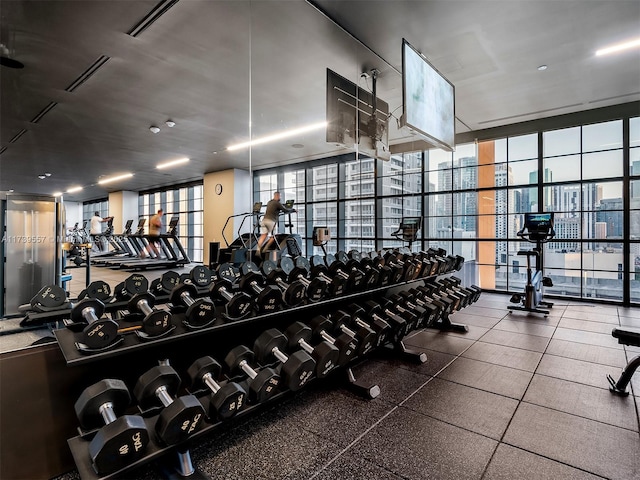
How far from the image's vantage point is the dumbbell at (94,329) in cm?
136

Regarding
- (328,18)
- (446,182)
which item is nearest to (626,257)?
(446,182)

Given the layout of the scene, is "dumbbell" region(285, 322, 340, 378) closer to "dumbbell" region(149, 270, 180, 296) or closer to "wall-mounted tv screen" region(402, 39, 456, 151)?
"dumbbell" region(149, 270, 180, 296)

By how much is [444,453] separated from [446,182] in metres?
5.75

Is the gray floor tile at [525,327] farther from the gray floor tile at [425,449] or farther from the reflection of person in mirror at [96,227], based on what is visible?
the reflection of person in mirror at [96,227]

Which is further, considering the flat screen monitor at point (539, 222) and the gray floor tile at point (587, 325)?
the flat screen monitor at point (539, 222)

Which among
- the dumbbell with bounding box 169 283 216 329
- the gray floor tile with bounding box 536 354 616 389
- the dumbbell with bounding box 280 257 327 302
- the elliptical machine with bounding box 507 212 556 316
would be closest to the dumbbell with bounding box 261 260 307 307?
the dumbbell with bounding box 280 257 327 302

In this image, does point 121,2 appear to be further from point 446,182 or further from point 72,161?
point 446,182

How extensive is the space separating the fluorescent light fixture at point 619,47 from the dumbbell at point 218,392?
4835mm

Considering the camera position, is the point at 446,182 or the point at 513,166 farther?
the point at 446,182

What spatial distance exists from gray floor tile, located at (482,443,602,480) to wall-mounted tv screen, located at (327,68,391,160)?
2979 mm

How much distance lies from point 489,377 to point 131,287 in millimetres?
2676

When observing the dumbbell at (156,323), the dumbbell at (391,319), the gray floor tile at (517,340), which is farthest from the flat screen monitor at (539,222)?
the dumbbell at (156,323)

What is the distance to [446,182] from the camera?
21.7ft

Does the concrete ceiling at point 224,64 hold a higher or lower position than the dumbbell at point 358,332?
higher
